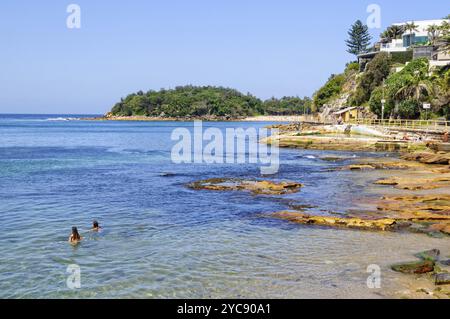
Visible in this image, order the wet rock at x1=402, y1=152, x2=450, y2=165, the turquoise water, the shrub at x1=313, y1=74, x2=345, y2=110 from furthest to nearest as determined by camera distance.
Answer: the shrub at x1=313, y1=74, x2=345, y2=110 → the wet rock at x1=402, y1=152, x2=450, y2=165 → the turquoise water

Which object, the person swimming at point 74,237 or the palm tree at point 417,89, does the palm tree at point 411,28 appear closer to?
the palm tree at point 417,89

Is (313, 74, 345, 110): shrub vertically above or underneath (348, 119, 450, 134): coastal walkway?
above

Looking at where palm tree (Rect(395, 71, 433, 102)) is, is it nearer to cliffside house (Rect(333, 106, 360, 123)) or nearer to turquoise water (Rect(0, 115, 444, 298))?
cliffside house (Rect(333, 106, 360, 123))

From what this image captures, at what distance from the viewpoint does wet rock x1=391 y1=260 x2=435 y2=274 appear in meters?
13.4

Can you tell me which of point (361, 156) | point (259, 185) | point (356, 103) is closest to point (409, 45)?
point (356, 103)

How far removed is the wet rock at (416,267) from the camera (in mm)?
13352

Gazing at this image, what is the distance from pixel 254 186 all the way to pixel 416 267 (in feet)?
52.0

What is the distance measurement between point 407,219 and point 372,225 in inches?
79.3

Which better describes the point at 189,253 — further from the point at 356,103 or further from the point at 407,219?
the point at 356,103

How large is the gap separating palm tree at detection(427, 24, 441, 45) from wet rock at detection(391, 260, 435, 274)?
274 ft

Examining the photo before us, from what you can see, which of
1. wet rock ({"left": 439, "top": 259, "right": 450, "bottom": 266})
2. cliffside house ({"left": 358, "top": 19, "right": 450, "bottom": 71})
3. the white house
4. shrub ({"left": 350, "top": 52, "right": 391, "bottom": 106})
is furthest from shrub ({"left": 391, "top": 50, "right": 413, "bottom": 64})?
wet rock ({"left": 439, "top": 259, "right": 450, "bottom": 266})

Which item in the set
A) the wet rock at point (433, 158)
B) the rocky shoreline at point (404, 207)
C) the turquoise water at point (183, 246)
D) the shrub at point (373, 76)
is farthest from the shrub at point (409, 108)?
the turquoise water at point (183, 246)

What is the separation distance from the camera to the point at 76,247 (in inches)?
640

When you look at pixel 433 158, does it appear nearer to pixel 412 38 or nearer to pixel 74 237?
pixel 74 237
